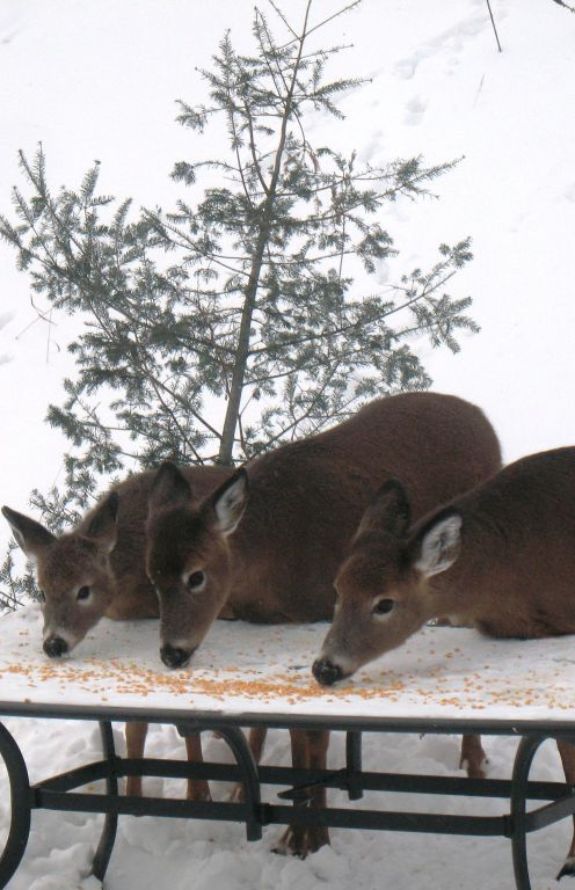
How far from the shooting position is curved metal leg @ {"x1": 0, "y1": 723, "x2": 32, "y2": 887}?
410cm

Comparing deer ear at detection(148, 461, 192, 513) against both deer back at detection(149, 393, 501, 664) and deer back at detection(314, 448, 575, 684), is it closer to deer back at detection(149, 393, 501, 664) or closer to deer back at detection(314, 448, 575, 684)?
deer back at detection(149, 393, 501, 664)

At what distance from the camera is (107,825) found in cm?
475

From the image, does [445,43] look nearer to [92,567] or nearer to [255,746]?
[255,746]

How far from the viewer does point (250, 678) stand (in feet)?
12.6

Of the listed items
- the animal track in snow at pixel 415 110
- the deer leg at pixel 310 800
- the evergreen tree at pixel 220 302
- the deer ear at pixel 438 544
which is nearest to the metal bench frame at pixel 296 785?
the deer leg at pixel 310 800

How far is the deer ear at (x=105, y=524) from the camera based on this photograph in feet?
15.1

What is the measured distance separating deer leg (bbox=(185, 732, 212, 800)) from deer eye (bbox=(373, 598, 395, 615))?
1.10 metres

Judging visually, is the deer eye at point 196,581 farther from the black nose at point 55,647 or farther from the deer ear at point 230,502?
the black nose at point 55,647

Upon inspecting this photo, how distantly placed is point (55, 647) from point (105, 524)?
1.93 feet

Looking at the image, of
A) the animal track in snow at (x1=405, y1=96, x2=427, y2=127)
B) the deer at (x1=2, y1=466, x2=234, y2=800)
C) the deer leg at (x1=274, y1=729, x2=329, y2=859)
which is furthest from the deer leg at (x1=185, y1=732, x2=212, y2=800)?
the animal track in snow at (x1=405, y1=96, x2=427, y2=127)

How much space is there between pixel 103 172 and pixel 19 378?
577 cm

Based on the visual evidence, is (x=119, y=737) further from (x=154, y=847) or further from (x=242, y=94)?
(x=242, y=94)

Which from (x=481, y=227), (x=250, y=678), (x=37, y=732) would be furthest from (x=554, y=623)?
(x=481, y=227)

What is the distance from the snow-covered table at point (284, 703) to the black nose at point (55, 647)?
0.05 meters
